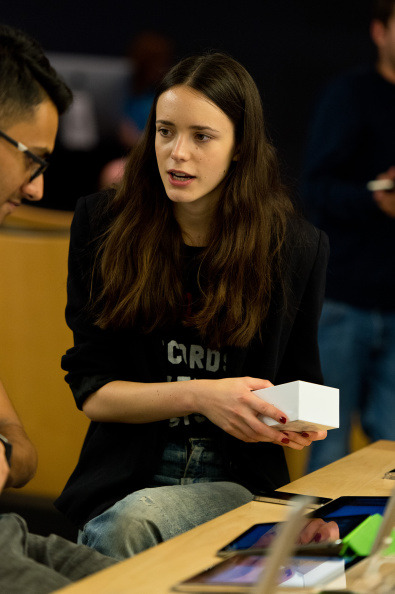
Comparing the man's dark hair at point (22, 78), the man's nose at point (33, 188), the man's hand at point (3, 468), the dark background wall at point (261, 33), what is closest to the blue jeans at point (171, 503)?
the man's hand at point (3, 468)

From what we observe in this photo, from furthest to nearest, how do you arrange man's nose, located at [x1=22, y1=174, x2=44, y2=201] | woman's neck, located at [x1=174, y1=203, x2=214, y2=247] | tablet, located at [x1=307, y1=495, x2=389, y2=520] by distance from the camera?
woman's neck, located at [x1=174, y1=203, x2=214, y2=247] → man's nose, located at [x1=22, y1=174, x2=44, y2=201] → tablet, located at [x1=307, y1=495, x2=389, y2=520]

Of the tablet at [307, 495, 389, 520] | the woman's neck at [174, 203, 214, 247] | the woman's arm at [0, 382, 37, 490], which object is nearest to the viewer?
the tablet at [307, 495, 389, 520]

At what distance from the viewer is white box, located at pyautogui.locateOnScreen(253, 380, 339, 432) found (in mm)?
1555

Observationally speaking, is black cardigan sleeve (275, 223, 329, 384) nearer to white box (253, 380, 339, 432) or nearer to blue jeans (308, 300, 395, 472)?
white box (253, 380, 339, 432)

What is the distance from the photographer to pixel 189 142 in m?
1.90

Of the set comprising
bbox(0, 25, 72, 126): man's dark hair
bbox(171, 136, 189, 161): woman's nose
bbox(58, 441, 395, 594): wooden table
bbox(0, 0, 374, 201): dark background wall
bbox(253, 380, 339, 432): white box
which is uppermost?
bbox(0, 0, 374, 201): dark background wall

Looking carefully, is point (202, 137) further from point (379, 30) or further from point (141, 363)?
point (379, 30)

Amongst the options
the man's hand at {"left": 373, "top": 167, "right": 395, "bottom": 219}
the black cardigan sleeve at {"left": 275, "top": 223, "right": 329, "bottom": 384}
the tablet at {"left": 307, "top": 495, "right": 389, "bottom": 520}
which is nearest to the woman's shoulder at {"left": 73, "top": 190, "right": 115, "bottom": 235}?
the black cardigan sleeve at {"left": 275, "top": 223, "right": 329, "bottom": 384}

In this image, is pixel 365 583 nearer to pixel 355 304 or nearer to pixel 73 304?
pixel 73 304

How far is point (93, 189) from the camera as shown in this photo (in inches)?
216

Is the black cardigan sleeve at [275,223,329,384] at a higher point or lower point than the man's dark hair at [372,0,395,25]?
lower

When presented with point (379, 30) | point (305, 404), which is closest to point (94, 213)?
point (305, 404)

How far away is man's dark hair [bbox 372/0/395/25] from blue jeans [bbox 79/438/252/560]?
1870 millimetres

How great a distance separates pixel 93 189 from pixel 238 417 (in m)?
3.95
